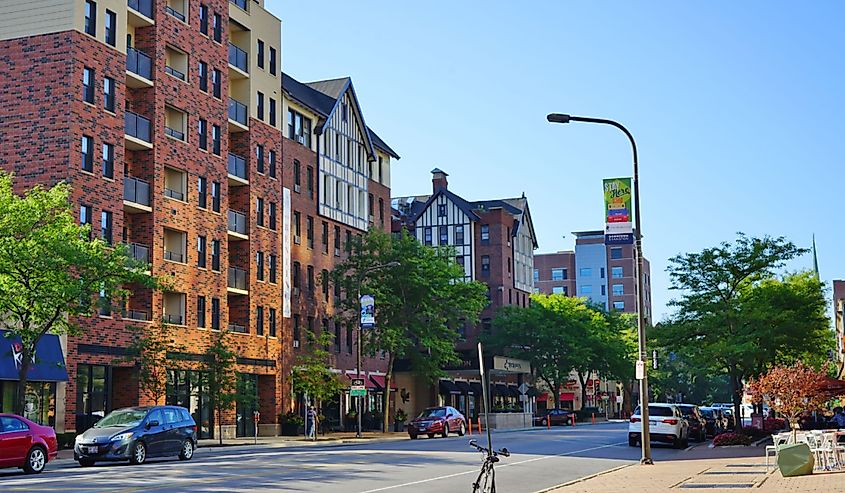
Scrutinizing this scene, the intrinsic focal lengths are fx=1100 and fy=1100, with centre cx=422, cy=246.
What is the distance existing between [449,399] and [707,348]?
1747 inches

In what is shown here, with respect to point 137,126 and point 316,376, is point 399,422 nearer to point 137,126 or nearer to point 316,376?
point 316,376

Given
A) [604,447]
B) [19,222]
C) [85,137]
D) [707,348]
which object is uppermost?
[85,137]

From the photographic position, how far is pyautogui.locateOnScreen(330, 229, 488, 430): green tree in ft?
203

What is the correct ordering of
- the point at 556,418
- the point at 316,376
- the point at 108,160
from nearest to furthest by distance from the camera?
the point at 108,160 → the point at 316,376 → the point at 556,418

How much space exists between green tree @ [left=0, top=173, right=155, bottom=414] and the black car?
18.3 ft

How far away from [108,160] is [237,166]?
37.8 feet

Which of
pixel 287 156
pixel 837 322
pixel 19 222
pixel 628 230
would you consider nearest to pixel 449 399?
pixel 287 156

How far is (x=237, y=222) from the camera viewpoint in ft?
188

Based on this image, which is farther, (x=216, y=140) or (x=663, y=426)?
(x=216, y=140)

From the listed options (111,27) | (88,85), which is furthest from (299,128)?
(88,85)

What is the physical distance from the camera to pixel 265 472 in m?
25.2

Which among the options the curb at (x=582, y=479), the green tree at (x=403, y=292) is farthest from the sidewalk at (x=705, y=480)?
the green tree at (x=403, y=292)

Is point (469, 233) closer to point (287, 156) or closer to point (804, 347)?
point (287, 156)

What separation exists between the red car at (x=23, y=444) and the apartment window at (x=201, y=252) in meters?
25.8
